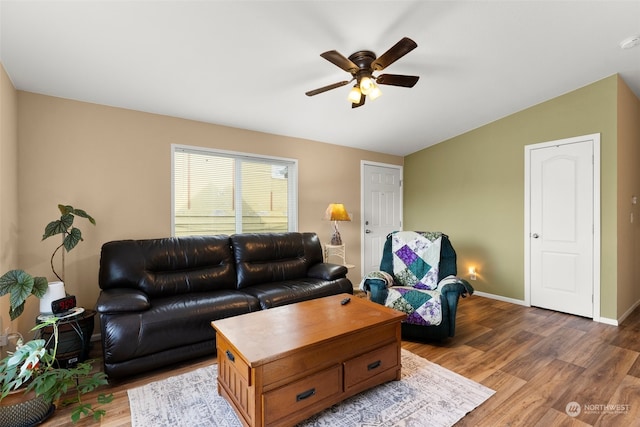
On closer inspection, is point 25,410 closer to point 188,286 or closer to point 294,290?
point 188,286

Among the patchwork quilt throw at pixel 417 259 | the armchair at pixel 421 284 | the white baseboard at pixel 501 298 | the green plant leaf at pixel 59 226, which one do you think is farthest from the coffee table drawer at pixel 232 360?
the white baseboard at pixel 501 298

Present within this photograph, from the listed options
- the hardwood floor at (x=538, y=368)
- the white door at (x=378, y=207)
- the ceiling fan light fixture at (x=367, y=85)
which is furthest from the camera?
the white door at (x=378, y=207)

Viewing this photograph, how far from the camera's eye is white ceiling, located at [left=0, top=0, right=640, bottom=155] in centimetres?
Result: 202

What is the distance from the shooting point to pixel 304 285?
3131 millimetres

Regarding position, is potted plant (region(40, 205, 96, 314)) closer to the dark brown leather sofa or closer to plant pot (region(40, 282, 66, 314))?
plant pot (region(40, 282, 66, 314))

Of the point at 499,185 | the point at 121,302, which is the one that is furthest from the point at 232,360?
the point at 499,185

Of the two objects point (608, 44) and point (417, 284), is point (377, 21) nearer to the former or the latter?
point (608, 44)

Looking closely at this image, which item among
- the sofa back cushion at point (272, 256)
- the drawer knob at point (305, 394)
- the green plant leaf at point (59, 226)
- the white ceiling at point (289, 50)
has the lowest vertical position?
the drawer knob at point (305, 394)

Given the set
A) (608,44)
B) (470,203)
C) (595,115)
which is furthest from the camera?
(470,203)

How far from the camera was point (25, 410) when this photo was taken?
171cm

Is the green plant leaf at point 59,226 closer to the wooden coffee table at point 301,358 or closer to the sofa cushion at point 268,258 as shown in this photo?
the sofa cushion at point 268,258

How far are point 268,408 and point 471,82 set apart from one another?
3.50m

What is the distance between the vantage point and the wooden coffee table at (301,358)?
1.57 metres

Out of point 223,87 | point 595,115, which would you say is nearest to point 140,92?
point 223,87
